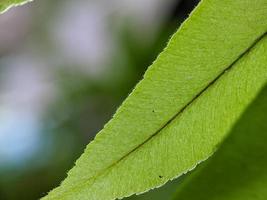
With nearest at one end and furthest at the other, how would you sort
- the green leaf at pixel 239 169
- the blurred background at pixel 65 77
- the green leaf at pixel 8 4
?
the green leaf at pixel 239 169
the green leaf at pixel 8 4
the blurred background at pixel 65 77

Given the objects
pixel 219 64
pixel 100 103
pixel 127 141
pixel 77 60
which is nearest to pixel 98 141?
pixel 127 141

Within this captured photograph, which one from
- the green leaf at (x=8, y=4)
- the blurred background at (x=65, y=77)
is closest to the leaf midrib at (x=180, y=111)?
the green leaf at (x=8, y=4)

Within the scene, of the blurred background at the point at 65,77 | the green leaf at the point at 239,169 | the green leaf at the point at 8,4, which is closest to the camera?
the green leaf at the point at 239,169

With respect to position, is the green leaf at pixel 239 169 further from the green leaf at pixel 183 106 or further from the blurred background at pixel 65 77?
the blurred background at pixel 65 77

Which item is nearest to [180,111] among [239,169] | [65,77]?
[239,169]

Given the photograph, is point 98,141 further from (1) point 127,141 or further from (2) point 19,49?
(2) point 19,49

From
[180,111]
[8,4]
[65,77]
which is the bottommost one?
[65,77]

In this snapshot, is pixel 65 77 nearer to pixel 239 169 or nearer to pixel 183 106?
pixel 183 106
